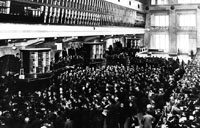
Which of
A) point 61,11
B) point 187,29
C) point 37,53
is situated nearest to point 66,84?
point 37,53

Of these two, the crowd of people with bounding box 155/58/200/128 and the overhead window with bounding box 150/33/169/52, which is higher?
the overhead window with bounding box 150/33/169/52

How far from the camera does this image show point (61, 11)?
18031mm

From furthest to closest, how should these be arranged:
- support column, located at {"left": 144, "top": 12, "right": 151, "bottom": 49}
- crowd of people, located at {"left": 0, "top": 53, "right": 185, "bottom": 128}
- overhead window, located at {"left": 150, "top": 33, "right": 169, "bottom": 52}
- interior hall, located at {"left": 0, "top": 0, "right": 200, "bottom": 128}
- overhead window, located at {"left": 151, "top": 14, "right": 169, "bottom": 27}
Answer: support column, located at {"left": 144, "top": 12, "right": 151, "bottom": 49}, overhead window, located at {"left": 151, "top": 14, "right": 169, "bottom": 27}, overhead window, located at {"left": 150, "top": 33, "right": 169, "bottom": 52}, interior hall, located at {"left": 0, "top": 0, "right": 200, "bottom": 128}, crowd of people, located at {"left": 0, "top": 53, "right": 185, "bottom": 128}

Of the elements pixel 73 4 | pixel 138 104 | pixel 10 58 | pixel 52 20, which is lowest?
pixel 138 104

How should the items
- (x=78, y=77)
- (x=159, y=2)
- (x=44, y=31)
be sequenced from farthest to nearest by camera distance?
1. (x=159, y=2)
2. (x=44, y=31)
3. (x=78, y=77)

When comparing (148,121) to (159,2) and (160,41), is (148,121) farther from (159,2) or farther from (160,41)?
(159,2)

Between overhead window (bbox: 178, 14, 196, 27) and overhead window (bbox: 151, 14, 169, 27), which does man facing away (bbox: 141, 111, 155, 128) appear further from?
overhead window (bbox: 151, 14, 169, 27)

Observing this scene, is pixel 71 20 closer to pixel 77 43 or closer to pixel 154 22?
pixel 77 43

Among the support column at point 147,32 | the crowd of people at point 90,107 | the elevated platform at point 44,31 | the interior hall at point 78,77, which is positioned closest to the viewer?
the crowd of people at point 90,107

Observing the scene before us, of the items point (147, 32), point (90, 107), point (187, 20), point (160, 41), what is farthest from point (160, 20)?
point (90, 107)

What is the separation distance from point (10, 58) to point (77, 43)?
8625mm

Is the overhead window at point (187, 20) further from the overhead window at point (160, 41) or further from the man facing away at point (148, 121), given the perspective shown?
the man facing away at point (148, 121)

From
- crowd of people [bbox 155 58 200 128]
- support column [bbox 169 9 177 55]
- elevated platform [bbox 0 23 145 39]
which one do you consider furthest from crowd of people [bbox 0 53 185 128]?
support column [bbox 169 9 177 55]

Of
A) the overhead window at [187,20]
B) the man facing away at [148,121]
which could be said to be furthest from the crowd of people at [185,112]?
the overhead window at [187,20]
